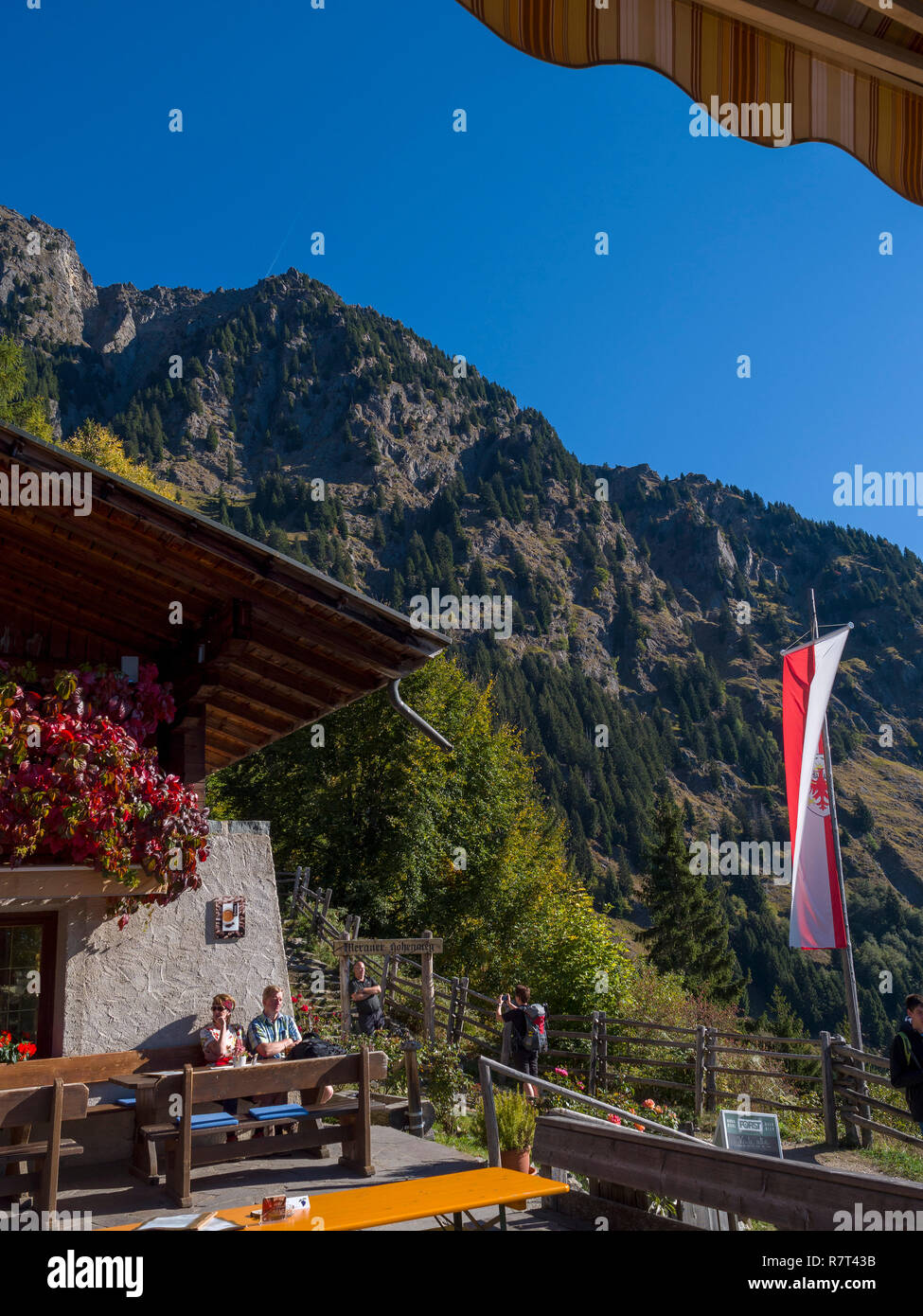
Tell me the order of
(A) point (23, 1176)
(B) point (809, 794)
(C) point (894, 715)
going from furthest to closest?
(C) point (894, 715), (B) point (809, 794), (A) point (23, 1176)

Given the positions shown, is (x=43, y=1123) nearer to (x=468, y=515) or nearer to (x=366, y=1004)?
(x=366, y=1004)

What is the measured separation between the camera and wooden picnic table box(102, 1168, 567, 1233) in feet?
13.7

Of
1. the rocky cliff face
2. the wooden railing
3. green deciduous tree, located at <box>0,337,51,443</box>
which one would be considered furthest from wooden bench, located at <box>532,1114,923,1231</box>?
the rocky cliff face

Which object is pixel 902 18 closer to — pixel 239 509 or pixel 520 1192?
pixel 520 1192

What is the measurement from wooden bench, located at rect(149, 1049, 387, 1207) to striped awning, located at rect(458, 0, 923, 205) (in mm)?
6186

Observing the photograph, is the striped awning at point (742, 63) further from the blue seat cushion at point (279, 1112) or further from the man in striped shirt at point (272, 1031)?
the man in striped shirt at point (272, 1031)

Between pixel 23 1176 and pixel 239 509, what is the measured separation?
138734 millimetres

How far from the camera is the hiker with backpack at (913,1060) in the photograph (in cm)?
730

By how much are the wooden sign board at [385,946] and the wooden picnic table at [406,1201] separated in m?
6.75

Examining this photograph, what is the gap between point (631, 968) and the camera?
2184cm

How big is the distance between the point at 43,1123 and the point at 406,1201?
2.71 m

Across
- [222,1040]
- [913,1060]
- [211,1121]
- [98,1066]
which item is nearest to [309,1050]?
[222,1040]

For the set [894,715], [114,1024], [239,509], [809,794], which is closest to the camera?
[114,1024]
